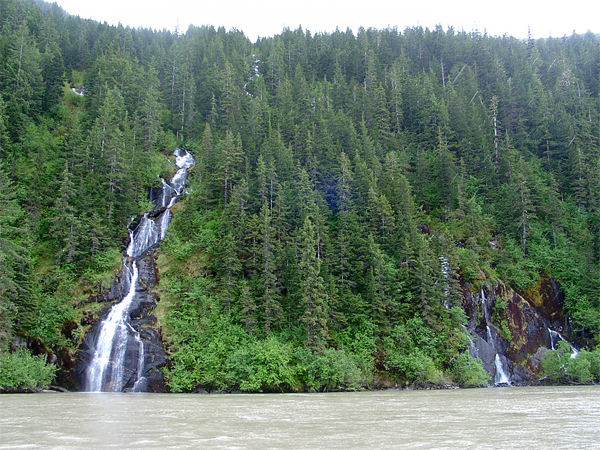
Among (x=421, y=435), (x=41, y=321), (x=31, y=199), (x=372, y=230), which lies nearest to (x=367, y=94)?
(x=372, y=230)

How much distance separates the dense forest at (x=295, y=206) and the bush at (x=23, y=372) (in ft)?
0.92

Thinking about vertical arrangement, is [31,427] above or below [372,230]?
below

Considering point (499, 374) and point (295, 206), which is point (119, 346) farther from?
point (499, 374)

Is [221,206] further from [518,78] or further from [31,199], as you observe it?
[518,78]

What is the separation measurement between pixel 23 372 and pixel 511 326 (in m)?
46.1

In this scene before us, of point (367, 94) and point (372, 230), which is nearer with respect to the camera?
point (372, 230)

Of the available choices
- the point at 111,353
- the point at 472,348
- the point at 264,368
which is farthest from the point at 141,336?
the point at 472,348

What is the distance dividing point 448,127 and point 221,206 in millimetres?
39537

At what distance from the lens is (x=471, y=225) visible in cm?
5675

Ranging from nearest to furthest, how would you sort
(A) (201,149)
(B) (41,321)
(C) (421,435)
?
(C) (421,435), (B) (41,321), (A) (201,149)

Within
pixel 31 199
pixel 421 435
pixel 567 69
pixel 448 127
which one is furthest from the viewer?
pixel 567 69

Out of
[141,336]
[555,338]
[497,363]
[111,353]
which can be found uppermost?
[141,336]

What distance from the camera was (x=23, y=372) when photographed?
115 feet

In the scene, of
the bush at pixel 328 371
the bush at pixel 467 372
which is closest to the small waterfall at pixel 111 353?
the bush at pixel 328 371
